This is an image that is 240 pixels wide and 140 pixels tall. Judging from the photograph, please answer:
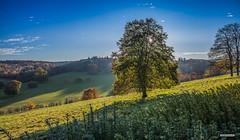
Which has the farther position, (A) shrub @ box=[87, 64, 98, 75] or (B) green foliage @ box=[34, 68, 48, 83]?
A: (A) shrub @ box=[87, 64, 98, 75]

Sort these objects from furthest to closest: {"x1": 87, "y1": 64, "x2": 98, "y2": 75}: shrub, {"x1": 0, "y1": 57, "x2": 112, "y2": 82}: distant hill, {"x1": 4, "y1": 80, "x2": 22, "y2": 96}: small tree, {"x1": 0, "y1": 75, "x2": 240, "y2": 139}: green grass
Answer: {"x1": 87, "y1": 64, "x2": 98, "y2": 75}: shrub
{"x1": 0, "y1": 57, "x2": 112, "y2": 82}: distant hill
{"x1": 4, "y1": 80, "x2": 22, "y2": 96}: small tree
{"x1": 0, "y1": 75, "x2": 240, "y2": 139}: green grass

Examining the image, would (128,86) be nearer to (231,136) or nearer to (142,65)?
(142,65)

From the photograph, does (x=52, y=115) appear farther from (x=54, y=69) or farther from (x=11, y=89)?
(x=54, y=69)

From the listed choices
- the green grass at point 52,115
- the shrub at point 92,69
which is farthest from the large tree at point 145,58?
the shrub at point 92,69

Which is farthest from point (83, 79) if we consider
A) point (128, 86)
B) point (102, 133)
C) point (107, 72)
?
point (102, 133)

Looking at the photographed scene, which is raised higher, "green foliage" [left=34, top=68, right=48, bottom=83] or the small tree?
"green foliage" [left=34, top=68, right=48, bottom=83]

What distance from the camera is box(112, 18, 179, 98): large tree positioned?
61.7ft

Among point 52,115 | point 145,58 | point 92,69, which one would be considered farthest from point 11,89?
point 145,58

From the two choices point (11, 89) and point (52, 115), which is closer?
point (52, 115)

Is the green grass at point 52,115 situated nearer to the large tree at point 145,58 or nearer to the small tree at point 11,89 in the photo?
the large tree at point 145,58

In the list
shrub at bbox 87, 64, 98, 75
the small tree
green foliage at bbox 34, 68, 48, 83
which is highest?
shrub at bbox 87, 64, 98, 75

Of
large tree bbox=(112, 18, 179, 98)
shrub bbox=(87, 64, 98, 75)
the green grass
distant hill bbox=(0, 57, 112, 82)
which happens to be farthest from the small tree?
large tree bbox=(112, 18, 179, 98)

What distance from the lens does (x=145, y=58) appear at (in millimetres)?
19484

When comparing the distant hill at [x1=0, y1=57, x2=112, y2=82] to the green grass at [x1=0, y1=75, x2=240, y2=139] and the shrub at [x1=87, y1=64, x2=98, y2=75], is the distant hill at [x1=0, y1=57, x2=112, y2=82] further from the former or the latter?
the green grass at [x1=0, y1=75, x2=240, y2=139]
